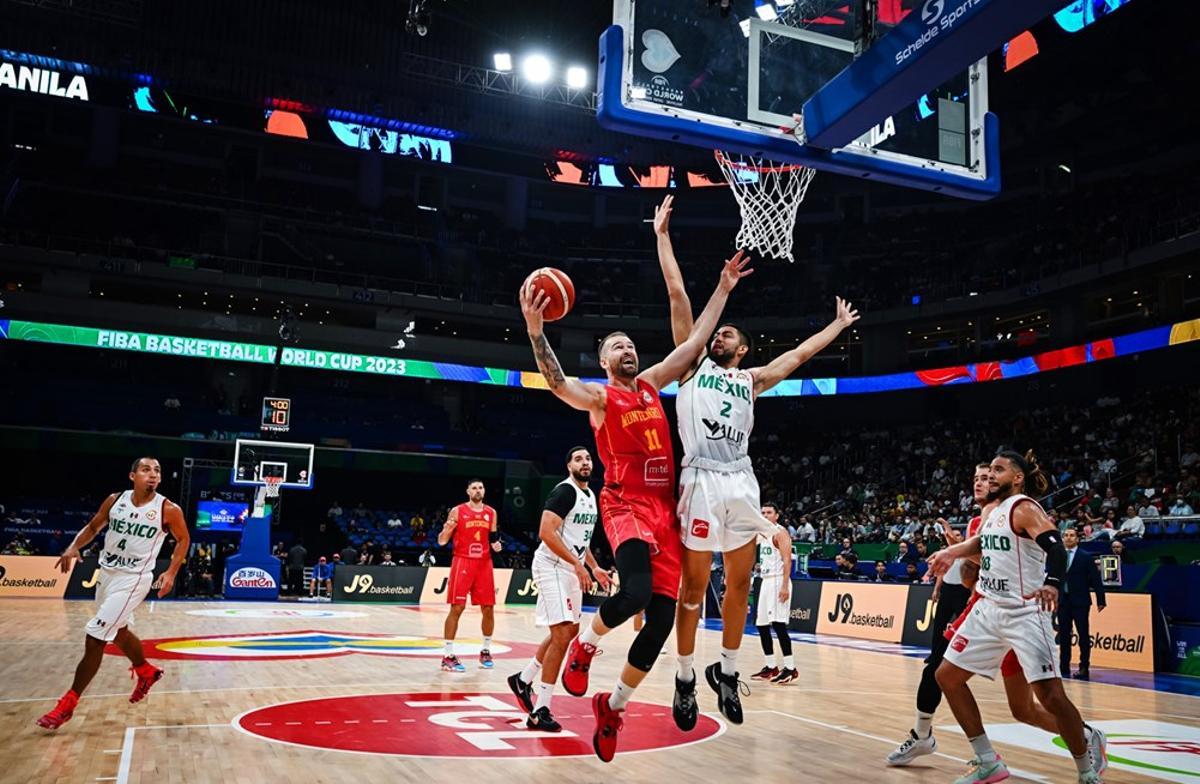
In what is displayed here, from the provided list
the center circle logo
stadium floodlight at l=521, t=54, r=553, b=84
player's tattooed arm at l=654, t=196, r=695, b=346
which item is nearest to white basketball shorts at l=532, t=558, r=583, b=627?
the center circle logo

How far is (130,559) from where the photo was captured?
23.4ft

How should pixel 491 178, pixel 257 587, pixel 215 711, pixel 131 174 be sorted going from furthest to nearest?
pixel 491 178 < pixel 131 174 < pixel 257 587 < pixel 215 711

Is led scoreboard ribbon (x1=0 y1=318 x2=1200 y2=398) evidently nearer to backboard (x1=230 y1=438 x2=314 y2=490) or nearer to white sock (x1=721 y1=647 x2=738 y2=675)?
backboard (x1=230 y1=438 x2=314 y2=490)

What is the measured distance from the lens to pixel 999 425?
31.5 meters

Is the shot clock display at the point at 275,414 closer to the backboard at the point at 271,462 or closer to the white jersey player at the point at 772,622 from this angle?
the backboard at the point at 271,462

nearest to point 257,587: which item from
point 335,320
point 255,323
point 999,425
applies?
point 255,323

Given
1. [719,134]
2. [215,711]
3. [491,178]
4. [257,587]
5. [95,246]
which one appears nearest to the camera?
[215,711]

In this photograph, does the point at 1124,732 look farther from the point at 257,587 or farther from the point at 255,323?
the point at 255,323

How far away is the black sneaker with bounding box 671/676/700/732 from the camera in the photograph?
5.14 m

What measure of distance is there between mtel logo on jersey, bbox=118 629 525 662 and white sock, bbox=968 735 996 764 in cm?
758

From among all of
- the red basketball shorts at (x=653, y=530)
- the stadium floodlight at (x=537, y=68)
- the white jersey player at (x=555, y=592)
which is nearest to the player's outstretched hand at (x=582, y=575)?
the white jersey player at (x=555, y=592)

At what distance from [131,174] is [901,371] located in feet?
101

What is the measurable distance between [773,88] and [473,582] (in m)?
6.25

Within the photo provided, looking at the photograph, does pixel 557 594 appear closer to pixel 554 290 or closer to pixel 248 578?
pixel 554 290
